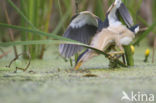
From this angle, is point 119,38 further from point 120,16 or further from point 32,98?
point 32,98

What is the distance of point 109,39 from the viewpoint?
4.42ft

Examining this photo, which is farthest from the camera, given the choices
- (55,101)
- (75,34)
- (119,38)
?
(75,34)

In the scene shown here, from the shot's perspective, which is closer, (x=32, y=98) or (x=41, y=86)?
(x=32, y=98)

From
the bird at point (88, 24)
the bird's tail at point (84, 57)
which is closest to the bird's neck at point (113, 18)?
the bird at point (88, 24)

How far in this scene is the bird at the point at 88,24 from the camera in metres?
1.38

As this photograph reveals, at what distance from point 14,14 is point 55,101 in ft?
11.4

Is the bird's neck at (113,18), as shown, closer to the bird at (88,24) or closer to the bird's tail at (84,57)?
the bird at (88,24)

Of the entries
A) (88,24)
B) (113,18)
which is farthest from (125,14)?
(88,24)

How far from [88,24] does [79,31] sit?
0.20 feet

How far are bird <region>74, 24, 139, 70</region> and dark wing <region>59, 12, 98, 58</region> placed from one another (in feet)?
0.26

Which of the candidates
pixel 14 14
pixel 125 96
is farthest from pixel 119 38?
pixel 14 14

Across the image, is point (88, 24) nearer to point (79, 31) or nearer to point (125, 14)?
point (79, 31)

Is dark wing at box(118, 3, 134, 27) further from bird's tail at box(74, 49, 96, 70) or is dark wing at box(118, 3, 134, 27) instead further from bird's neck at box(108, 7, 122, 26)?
bird's tail at box(74, 49, 96, 70)

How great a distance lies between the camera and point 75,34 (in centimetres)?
149
